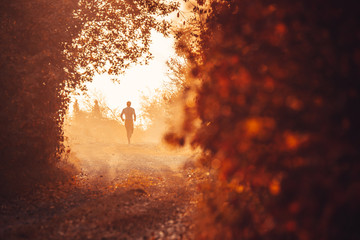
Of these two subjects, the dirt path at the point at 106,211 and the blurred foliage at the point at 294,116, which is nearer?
the blurred foliage at the point at 294,116

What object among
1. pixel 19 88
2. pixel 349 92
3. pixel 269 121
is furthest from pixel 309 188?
pixel 19 88

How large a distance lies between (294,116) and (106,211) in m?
4.99

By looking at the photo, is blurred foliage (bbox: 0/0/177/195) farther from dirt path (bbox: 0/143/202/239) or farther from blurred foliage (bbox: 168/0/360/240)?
blurred foliage (bbox: 168/0/360/240)

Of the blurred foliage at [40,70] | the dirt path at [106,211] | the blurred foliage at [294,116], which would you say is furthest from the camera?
the blurred foliage at [40,70]

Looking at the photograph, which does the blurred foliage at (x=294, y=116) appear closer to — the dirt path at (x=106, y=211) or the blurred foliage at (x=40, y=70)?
the dirt path at (x=106, y=211)

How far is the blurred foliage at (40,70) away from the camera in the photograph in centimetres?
805

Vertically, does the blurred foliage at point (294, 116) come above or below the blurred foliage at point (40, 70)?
below

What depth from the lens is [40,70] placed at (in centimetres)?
873

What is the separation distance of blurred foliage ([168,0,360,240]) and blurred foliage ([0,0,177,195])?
608 centimetres

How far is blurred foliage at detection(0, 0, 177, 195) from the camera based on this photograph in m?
8.05

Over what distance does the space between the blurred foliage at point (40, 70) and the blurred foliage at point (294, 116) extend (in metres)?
6.08

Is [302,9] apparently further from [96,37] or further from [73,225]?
[96,37]

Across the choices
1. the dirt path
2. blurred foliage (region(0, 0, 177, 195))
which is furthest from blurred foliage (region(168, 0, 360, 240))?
blurred foliage (region(0, 0, 177, 195))

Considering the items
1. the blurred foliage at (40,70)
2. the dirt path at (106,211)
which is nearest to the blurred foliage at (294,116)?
the dirt path at (106,211)
